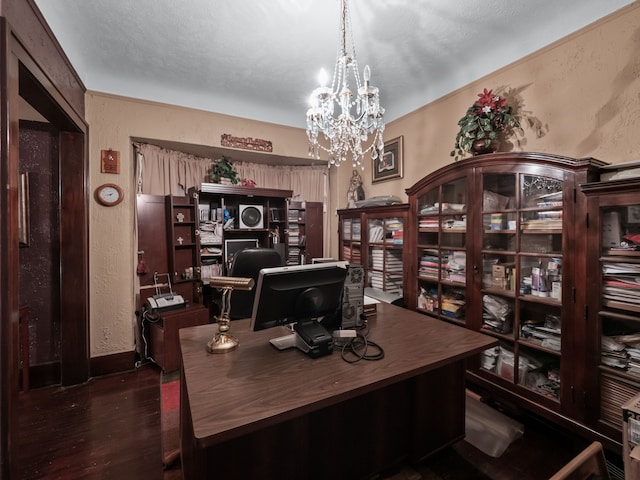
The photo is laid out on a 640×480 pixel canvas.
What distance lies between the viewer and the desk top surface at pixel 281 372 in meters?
0.90

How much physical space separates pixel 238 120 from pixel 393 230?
2.21 metres

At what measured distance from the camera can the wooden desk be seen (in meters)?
0.97

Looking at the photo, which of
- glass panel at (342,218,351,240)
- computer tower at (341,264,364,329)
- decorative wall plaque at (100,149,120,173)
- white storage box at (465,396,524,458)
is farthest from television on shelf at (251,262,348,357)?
decorative wall plaque at (100,149,120,173)

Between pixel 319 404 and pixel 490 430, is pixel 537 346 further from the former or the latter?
pixel 319 404

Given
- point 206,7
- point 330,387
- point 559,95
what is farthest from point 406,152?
point 330,387

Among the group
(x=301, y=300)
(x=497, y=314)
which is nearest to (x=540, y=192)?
(x=497, y=314)

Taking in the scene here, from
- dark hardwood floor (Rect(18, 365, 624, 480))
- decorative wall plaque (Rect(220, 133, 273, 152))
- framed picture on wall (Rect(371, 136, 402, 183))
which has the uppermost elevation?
decorative wall plaque (Rect(220, 133, 273, 152))

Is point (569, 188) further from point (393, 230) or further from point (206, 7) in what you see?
point (206, 7)

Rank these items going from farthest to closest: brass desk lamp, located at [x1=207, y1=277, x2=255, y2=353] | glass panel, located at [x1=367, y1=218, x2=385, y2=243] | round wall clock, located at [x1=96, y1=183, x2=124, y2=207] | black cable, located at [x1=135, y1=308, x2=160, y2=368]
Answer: glass panel, located at [x1=367, y1=218, x2=385, y2=243], black cable, located at [x1=135, y1=308, x2=160, y2=368], round wall clock, located at [x1=96, y1=183, x2=124, y2=207], brass desk lamp, located at [x1=207, y1=277, x2=255, y2=353]

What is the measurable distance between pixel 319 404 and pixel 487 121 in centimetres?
230

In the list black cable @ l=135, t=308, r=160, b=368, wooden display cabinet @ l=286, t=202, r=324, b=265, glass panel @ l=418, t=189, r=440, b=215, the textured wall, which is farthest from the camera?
wooden display cabinet @ l=286, t=202, r=324, b=265

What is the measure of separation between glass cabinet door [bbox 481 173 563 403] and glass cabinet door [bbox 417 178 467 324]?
0.67ft

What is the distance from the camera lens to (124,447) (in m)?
1.88

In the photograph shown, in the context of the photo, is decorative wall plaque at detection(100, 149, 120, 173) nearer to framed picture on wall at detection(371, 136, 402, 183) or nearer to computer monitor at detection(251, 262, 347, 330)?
computer monitor at detection(251, 262, 347, 330)
